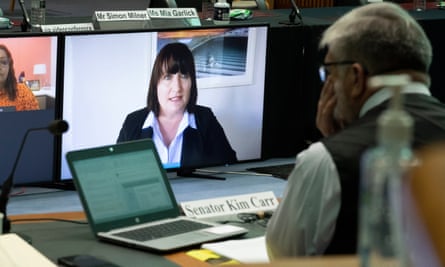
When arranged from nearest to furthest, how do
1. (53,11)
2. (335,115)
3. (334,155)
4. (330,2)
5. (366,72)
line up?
(334,155)
(366,72)
(335,115)
(330,2)
(53,11)

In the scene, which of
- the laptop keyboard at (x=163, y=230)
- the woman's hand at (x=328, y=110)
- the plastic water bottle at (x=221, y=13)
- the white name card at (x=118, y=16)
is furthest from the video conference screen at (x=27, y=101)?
the woman's hand at (x=328, y=110)

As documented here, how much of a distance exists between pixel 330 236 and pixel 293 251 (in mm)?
114

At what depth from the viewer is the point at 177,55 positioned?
419 cm

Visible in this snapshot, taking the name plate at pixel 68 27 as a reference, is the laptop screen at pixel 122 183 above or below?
below

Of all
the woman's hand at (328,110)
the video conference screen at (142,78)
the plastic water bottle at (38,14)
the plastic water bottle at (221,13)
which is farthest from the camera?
the plastic water bottle at (221,13)

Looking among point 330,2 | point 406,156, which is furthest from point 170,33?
point 330,2

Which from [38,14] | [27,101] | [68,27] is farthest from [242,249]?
[38,14]

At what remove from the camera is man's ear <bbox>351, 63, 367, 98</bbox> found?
8.35 ft

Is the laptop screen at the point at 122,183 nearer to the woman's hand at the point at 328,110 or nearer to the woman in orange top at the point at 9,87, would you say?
the woman's hand at the point at 328,110

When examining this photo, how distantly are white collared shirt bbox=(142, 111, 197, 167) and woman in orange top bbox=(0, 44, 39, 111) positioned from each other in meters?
0.52

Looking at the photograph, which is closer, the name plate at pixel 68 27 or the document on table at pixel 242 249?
the document on table at pixel 242 249

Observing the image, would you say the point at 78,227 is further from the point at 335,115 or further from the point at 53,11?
the point at 53,11

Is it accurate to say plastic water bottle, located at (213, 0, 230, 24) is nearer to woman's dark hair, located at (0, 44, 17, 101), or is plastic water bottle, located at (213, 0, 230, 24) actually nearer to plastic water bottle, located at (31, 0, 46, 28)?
plastic water bottle, located at (31, 0, 46, 28)

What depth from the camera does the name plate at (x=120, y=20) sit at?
13.8 feet
